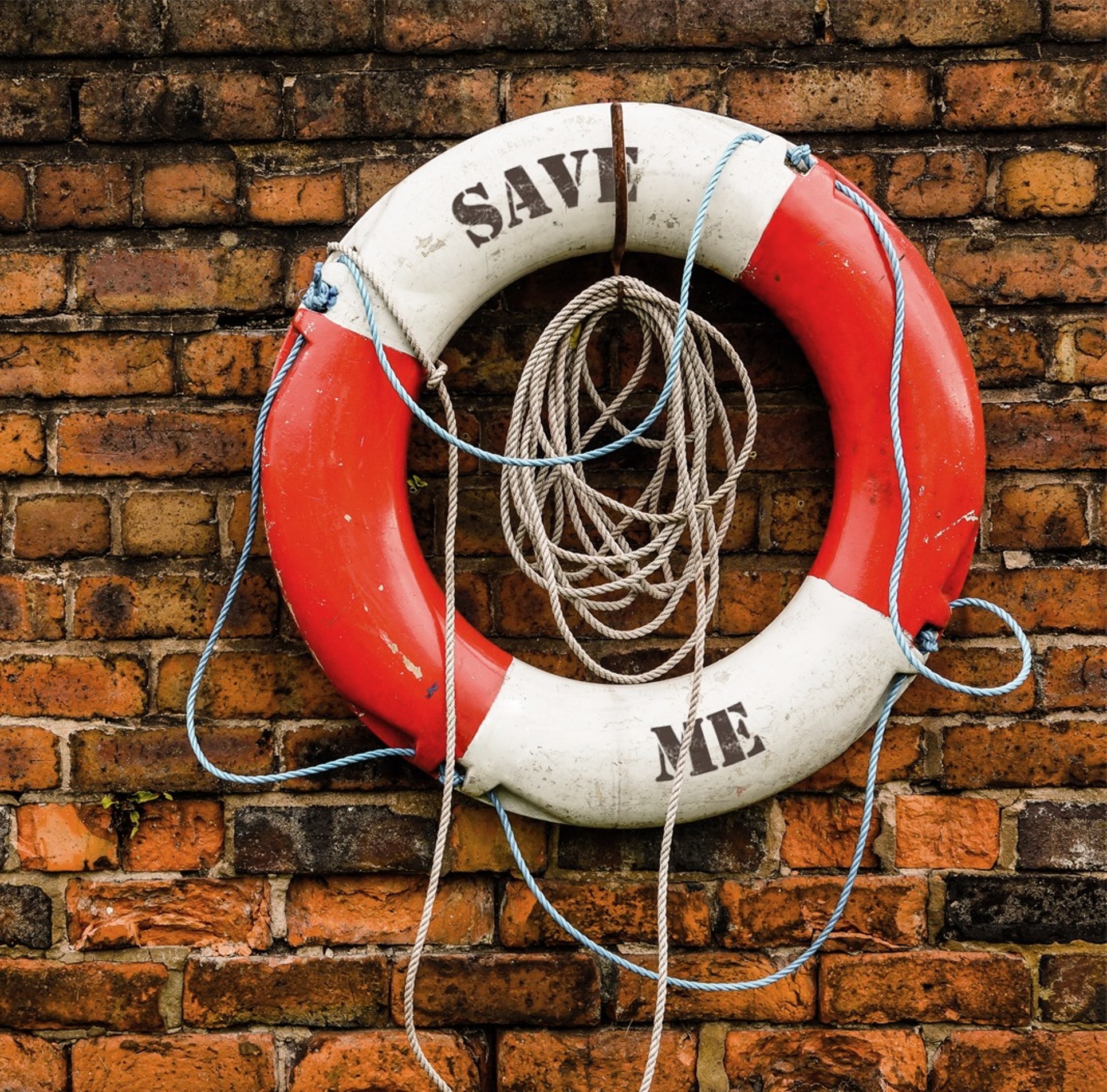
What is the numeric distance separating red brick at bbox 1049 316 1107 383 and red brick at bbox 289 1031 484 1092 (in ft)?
3.84

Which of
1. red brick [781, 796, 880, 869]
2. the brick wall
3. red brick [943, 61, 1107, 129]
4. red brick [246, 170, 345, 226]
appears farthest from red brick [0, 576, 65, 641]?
red brick [943, 61, 1107, 129]

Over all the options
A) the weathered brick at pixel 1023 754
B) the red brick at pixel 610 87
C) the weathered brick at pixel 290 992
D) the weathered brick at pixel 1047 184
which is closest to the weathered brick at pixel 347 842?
the weathered brick at pixel 290 992

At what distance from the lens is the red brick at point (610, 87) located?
1.43 meters

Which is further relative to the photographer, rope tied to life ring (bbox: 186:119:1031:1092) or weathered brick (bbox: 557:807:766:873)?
weathered brick (bbox: 557:807:766:873)

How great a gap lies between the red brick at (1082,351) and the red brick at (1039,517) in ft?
0.46

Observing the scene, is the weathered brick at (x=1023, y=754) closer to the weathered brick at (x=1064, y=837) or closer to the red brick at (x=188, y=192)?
the weathered brick at (x=1064, y=837)

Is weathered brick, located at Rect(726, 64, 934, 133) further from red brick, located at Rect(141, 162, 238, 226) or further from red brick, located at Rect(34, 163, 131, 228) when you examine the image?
red brick, located at Rect(34, 163, 131, 228)

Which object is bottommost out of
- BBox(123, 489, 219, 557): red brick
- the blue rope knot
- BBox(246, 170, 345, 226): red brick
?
BBox(123, 489, 219, 557): red brick

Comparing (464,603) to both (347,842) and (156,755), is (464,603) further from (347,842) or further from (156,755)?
(156,755)

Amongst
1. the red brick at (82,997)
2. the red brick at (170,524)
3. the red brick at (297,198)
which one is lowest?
the red brick at (82,997)

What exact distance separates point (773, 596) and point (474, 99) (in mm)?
751

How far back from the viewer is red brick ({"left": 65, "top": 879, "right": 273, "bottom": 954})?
1444mm

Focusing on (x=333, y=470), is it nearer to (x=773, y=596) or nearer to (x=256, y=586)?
(x=256, y=586)

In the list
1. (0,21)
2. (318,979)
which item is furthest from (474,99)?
(318,979)
